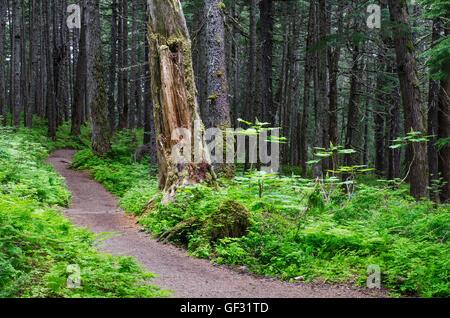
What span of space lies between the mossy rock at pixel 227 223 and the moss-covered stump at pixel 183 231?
1.17 feet

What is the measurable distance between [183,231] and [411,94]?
642 cm

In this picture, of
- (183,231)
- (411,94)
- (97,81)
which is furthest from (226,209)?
(97,81)

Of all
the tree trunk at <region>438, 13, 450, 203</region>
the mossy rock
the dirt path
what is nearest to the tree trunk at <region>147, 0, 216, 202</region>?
the dirt path

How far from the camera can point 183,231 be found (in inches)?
274

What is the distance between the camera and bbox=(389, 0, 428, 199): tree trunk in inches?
355

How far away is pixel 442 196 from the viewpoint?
43.6ft

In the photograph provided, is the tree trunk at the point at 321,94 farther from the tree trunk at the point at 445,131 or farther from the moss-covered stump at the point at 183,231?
the moss-covered stump at the point at 183,231

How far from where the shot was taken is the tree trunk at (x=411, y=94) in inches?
355

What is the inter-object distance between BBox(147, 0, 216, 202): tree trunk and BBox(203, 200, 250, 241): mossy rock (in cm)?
246

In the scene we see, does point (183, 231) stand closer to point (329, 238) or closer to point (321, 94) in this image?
point (329, 238)

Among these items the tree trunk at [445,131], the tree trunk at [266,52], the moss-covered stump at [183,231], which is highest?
the tree trunk at [266,52]

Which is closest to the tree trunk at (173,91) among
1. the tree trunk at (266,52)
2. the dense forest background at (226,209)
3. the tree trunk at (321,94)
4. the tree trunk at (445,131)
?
the dense forest background at (226,209)

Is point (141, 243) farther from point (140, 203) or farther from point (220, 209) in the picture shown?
point (140, 203)

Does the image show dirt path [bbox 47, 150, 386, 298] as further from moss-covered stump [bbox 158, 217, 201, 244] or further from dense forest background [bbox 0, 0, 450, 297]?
moss-covered stump [bbox 158, 217, 201, 244]
